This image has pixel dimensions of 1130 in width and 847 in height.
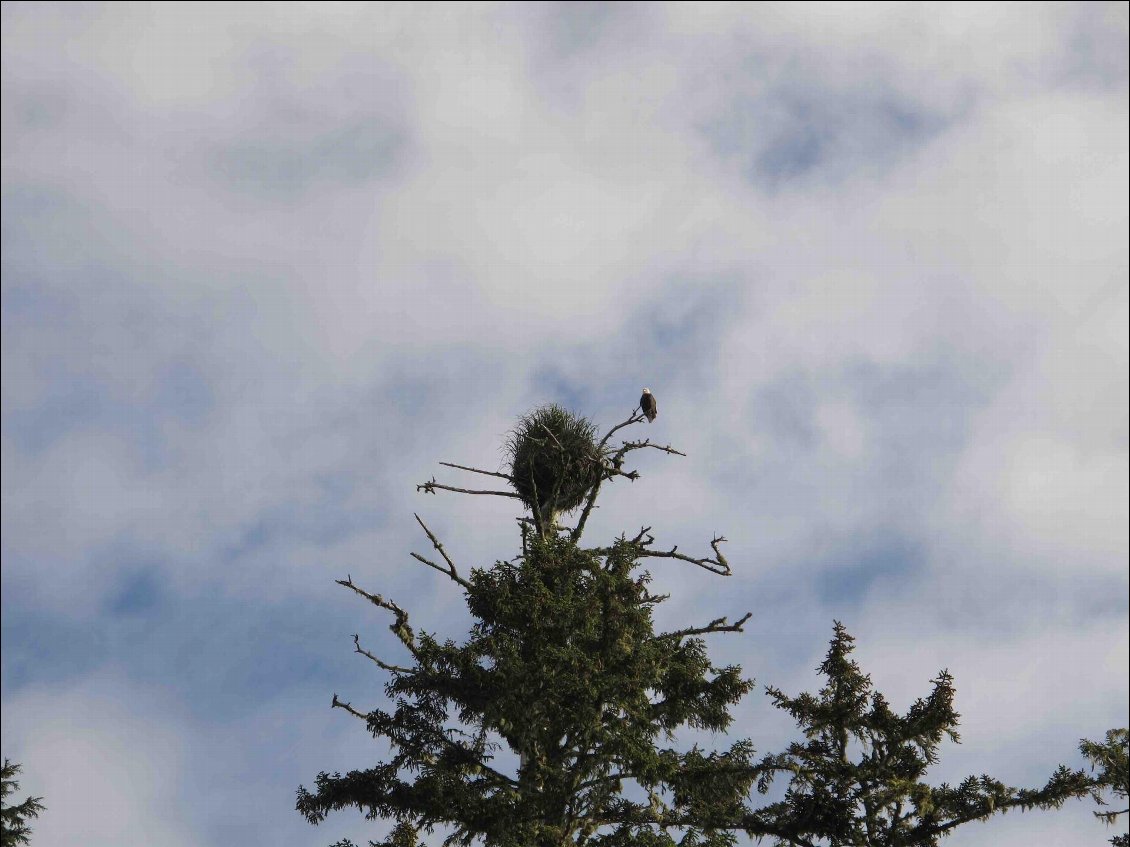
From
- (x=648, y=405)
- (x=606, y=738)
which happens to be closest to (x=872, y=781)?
(x=606, y=738)

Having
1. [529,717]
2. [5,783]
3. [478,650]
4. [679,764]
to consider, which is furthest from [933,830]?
[5,783]

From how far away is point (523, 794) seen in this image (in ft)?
54.4

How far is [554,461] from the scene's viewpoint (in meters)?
21.7

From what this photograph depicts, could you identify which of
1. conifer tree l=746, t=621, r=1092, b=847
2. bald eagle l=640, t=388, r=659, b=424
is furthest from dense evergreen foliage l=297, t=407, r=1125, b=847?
bald eagle l=640, t=388, r=659, b=424

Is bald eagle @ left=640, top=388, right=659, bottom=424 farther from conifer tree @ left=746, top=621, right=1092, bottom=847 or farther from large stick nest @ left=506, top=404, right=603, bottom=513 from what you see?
conifer tree @ left=746, top=621, right=1092, bottom=847

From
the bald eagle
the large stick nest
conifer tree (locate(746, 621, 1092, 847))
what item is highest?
the bald eagle

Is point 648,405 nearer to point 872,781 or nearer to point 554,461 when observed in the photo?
point 554,461

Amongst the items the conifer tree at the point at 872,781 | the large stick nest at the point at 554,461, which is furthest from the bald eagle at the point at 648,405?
the conifer tree at the point at 872,781

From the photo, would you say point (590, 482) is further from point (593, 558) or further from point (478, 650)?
point (478, 650)

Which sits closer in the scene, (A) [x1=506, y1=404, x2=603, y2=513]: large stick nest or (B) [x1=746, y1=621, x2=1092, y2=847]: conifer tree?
(B) [x1=746, y1=621, x2=1092, y2=847]: conifer tree

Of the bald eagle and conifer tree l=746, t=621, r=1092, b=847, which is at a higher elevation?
the bald eagle

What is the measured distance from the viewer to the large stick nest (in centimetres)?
2158

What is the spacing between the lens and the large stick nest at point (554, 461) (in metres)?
21.6

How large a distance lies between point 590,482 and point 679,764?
21.5ft
